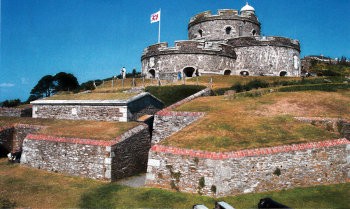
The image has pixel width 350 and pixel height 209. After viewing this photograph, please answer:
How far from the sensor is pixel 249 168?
1369 centimetres

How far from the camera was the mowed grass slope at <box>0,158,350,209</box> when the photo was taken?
12703mm

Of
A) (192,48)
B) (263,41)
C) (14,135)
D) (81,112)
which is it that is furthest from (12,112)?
(263,41)

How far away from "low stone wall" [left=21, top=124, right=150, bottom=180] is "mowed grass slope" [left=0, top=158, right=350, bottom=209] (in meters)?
0.88

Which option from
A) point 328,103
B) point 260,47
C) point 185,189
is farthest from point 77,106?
point 260,47

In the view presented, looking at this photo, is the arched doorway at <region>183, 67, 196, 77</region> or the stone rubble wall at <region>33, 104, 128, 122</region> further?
the arched doorway at <region>183, 67, 196, 77</region>

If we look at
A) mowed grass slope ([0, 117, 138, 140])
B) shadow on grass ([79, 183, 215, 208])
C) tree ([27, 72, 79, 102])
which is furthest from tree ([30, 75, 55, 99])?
shadow on grass ([79, 183, 215, 208])

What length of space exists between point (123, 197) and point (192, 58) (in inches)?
1000

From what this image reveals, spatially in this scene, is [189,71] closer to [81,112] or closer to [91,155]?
[81,112]

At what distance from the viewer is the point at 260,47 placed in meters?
39.2

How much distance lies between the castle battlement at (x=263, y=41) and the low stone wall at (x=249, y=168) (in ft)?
84.0

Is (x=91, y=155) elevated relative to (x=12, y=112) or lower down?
lower down

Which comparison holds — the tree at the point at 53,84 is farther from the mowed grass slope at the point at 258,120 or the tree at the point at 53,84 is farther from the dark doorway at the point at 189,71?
the mowed grass slope at the point at 258,120

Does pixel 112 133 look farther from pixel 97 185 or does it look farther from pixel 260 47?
pixel 260 47

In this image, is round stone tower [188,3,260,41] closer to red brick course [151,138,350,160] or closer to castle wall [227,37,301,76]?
castle wall [227,37,301,76]
